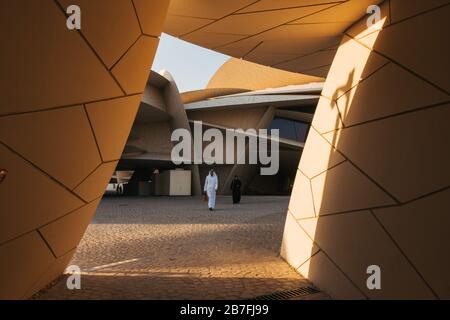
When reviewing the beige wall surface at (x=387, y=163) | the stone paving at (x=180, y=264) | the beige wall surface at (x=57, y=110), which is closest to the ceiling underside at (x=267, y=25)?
the beige wall surface at (x=387, y=163)

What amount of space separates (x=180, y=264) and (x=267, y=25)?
3701 millimetres

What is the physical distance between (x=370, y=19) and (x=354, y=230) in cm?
234

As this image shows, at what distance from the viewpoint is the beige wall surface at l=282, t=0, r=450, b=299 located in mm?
2695

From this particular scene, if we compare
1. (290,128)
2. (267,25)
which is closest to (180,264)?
(267,25)

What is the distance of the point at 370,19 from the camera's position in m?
3.88

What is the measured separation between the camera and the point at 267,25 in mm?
4184

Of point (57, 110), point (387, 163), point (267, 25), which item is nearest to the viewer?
point (57, 110)

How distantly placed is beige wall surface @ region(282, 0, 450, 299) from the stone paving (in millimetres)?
778

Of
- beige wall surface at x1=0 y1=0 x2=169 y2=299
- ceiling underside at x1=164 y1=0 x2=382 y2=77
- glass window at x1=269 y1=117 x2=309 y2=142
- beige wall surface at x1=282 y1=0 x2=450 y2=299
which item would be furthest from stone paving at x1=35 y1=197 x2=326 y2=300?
glass window at x1=269 y1=117 x2=309 y2=142

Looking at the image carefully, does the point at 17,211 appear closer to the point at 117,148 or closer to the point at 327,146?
the point at 117,148

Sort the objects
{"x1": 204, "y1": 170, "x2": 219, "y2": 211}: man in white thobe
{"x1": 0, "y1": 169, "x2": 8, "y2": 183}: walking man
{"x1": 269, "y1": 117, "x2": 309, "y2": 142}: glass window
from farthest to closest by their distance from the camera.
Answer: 1. {"x1": 269, "y1": 117, "x2": 309, "y2": 142}: glass window
2. {"x1": 204, "y1": 170, "x2": 219, "y2": 211}: man in white thobe
3. {"x1": 0, "y1": 169, "x2": 8, "y2": 183}: walking man

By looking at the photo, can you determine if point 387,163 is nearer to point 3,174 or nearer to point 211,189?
point 3,174

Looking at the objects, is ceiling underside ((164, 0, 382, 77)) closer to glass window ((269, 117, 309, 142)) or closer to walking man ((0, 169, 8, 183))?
walking man ((0, 169, 8, 183))
